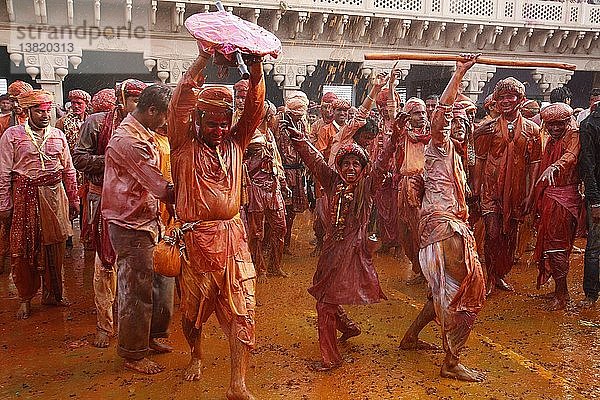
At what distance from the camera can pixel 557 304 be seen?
5648 millimetres

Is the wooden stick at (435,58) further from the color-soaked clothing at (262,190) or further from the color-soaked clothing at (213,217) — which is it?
the color-soaked clothing at (262,190)

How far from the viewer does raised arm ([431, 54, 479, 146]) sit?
386 centimetres

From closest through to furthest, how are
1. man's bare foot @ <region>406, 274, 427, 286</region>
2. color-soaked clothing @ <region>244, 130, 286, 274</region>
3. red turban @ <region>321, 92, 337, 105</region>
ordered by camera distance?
color-soaked clothing @ <region>244, 130, 286, 274</region> → man's bare foot @ <region>406, 274, 427, 286</region> → red turban @ <region>321, 92, 337, 105</region>

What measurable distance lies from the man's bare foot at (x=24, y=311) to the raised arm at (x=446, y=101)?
159 inches

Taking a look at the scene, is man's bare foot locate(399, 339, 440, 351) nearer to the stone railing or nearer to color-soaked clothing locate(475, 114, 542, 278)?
color-soaked clothing locate(475, 114, 542, 278)

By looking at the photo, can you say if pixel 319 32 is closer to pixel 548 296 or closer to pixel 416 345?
pixel 548 296

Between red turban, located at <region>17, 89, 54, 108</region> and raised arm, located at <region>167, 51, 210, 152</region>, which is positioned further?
red turban, located at <region>17, 89, 54, 108</region>

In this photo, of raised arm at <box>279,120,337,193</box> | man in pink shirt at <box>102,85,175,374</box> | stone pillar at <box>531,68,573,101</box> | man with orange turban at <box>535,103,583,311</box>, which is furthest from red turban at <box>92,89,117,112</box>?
stone pillar at <box>531,68,573,101</box>

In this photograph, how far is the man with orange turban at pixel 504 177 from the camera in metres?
5.75

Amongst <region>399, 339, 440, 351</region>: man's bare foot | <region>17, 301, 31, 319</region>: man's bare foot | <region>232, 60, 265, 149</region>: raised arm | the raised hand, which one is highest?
the raised hand

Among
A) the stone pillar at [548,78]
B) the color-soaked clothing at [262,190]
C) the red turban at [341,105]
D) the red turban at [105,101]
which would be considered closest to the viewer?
the red turban at [105,101]

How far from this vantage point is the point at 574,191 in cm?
561

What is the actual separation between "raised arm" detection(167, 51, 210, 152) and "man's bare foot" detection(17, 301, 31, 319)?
2.97m

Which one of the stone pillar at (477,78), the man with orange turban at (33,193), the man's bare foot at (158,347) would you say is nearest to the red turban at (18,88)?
the man with orange turban at (33,193)
